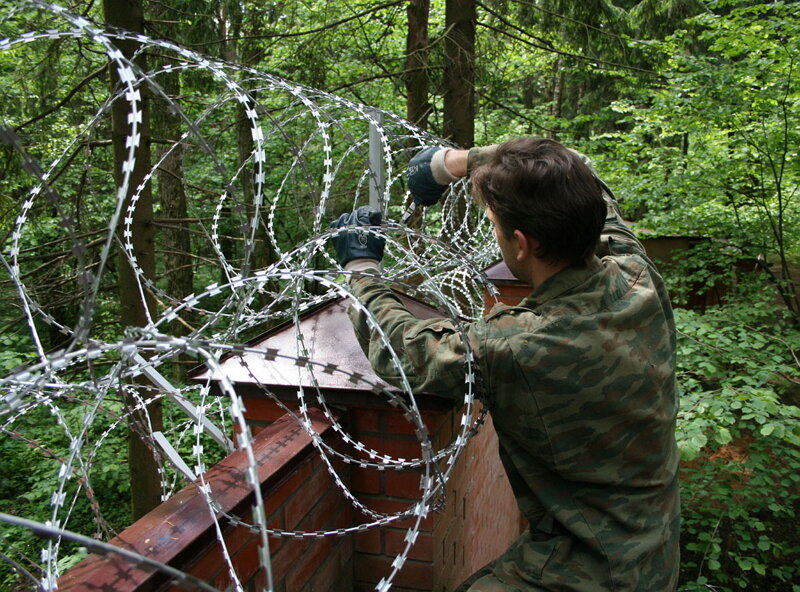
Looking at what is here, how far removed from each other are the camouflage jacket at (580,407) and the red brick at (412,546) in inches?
19.8

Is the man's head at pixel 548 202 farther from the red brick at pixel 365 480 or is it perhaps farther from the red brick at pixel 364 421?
the red brick at pixel 365 480

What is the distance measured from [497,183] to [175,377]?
31.8ft

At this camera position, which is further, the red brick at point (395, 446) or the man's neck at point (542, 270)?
the red brick at point (395, 446)

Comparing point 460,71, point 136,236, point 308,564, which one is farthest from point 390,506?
point 460,71

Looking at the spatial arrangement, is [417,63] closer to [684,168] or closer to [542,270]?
[684,168]

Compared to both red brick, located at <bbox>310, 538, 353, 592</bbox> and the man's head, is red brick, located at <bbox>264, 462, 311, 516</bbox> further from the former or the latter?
the man's head

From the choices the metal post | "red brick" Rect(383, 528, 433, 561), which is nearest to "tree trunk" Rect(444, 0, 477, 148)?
the metal post

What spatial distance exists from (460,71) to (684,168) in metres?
3.58

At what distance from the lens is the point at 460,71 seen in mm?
6992

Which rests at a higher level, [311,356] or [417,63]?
[417,63]

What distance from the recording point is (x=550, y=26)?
27.3 feet

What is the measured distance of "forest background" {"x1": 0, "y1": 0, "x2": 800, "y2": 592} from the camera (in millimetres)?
4926

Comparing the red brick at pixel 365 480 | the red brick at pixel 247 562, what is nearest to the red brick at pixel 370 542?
the red brick at pixel 365 480

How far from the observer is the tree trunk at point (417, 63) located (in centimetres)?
710
